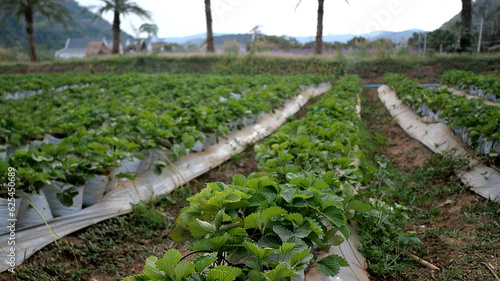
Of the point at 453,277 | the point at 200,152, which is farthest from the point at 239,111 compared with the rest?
the point at 453,277

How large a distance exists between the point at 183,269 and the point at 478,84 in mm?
9084

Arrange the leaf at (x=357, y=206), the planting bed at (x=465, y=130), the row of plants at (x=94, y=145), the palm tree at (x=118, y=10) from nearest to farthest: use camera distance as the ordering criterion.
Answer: the leaf at (x=357, y=206) < the row of plants at (x=94, y=145) < the planting bed at (x=465, y=130) < the palm tree at (x=118, y=10)

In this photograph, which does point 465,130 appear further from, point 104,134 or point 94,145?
point 104,134

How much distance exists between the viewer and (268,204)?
68.3 inches

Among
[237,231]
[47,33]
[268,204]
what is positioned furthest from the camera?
[47,33]

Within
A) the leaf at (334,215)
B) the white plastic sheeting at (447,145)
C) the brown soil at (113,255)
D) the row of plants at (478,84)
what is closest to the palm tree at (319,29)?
the row of plants at (478,84)

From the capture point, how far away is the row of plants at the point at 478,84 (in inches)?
288

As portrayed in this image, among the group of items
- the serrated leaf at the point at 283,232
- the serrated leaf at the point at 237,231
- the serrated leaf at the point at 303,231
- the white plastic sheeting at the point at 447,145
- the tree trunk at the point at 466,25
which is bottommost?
the white plastic sheeting at the point at 447,145

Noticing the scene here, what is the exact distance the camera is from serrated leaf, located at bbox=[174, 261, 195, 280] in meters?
1.26

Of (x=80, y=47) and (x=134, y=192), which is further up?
(x=80, y=47)

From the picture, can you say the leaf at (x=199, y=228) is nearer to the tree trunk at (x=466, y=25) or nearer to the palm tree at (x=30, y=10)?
the tree trunk at (x=466, y=25)

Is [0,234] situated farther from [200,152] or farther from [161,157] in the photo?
[200,152]

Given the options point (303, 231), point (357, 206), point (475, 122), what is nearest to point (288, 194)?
point (303, 231)

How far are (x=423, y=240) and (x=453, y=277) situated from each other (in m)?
0.57
